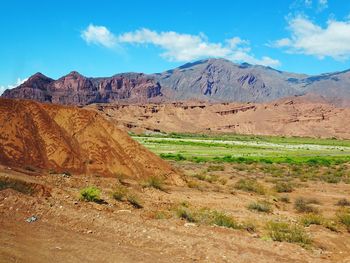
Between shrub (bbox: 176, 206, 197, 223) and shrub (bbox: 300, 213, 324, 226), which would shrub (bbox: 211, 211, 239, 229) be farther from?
shrub (bbox: 300, 213, 324, 226)

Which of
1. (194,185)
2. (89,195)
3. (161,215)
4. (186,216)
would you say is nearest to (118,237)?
(161,215)

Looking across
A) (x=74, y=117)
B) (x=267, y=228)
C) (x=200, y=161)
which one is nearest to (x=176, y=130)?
(x=200, y=161)

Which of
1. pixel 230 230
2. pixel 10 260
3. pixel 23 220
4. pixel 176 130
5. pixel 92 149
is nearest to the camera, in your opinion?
pixel 10 260

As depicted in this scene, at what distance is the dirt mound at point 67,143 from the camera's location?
26.6 m

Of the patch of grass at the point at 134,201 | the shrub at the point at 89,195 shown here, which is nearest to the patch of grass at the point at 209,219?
the patch of grass at the point at 134,201

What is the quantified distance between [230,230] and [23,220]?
761 centimetres

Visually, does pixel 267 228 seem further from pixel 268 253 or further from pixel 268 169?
pixel 268 169

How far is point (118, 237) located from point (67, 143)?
624 inches

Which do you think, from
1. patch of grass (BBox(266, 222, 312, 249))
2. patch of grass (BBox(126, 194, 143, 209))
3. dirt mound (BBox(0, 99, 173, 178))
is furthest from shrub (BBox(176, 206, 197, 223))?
dirt mound (BBox(0, 99, 173, 178))

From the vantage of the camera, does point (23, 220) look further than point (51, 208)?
No

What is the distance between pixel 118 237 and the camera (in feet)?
45.6

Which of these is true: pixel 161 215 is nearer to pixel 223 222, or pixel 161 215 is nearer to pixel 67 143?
pixel 223 222

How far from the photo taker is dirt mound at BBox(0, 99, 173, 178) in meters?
26.6

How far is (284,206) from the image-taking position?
2677 cm
